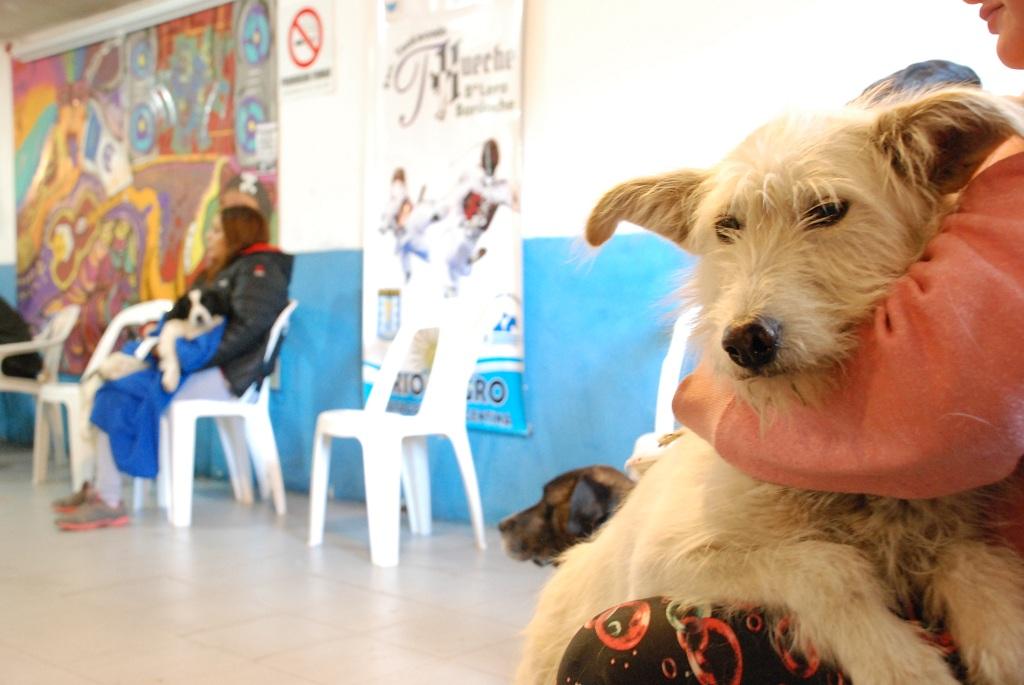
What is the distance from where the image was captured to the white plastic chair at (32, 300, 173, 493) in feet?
16.3

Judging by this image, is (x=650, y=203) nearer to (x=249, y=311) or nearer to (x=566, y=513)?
(x=566, y=513)

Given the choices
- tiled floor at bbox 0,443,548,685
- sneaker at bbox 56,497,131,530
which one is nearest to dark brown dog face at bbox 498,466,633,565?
tiled floor at bbox 0,443,548,685

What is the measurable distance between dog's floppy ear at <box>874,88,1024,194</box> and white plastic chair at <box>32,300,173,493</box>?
4.62 meters

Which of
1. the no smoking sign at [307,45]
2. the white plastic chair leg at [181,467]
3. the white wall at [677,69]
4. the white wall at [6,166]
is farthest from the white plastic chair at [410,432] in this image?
the white wall at [6,166]

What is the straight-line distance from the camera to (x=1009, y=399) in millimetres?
827

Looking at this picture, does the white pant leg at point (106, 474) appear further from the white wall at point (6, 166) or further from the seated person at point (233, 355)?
the white wall at point (6, 166)

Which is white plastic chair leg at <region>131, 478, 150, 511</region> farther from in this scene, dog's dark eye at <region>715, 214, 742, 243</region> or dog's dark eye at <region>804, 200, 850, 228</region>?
dog's dark eye at <region>804, 200, 850, 228</region>

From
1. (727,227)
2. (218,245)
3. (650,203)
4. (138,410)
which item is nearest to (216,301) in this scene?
(218,245)

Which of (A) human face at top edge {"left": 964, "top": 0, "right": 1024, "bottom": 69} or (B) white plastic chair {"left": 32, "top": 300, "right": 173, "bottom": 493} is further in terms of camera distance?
(B) white plastic chair {"left": 32, "top": 300, "right": 173, "bottom": 493}

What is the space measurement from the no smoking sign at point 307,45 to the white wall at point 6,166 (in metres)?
3.32

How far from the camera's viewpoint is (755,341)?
0.92 meters

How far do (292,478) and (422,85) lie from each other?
7.52 ft

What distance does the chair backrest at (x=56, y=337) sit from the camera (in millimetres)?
6199

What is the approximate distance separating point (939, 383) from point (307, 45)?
197 inches
